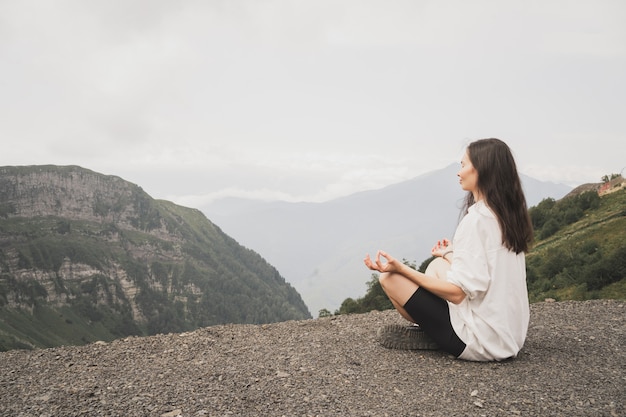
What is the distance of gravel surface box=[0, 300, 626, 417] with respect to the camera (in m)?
5.54

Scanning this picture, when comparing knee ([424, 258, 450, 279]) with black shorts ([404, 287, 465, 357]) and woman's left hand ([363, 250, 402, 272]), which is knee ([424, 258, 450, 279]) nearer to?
black shorts ([404, 287, 465, 357])

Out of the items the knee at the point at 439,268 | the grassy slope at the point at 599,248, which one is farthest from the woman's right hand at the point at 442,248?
the grassy slope at the point at 599,248

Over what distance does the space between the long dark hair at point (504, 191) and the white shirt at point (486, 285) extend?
0.11 metres

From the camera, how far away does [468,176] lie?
6.46m

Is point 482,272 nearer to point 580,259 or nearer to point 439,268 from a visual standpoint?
point 439,268

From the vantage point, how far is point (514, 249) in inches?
247

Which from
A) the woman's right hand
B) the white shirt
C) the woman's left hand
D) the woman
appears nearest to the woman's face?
the woman

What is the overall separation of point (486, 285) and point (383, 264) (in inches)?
52.6

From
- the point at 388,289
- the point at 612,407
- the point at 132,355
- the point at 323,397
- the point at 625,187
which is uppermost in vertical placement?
the point at 625,187

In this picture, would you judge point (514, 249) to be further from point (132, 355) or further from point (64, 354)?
point (64, 354)

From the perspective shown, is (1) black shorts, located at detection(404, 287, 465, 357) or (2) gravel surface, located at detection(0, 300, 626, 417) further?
(1) black shorts, located at detection(404, 287, 465, 357)

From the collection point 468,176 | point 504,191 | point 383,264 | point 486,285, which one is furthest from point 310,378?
point 504,191

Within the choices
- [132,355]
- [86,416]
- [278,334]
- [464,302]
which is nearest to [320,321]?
[278,334]

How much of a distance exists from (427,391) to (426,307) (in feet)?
3.62
